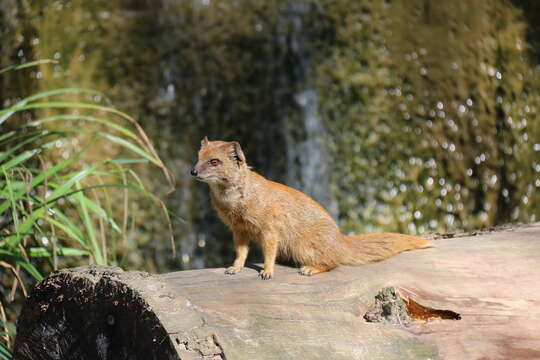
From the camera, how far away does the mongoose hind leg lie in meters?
2.66

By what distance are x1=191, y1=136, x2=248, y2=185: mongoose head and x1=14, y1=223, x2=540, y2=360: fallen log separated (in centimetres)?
41

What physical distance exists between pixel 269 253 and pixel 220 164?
0.40 meters

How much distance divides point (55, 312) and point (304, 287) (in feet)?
2.70

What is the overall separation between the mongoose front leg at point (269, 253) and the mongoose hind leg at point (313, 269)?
0.37 feet

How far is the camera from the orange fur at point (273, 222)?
2830 mm

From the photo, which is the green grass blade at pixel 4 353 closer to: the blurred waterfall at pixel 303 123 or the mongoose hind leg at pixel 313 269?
the mongoose hind leg at pixel 313 269

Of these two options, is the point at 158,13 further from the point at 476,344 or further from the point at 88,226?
the point at 476,344

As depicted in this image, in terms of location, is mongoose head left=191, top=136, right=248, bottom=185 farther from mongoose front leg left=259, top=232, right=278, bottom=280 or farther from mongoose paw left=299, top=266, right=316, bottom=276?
mongoose paw left=299, top=266, right=316, bottom=276

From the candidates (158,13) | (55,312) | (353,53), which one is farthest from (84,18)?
(55,312)

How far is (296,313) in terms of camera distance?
2291 mm

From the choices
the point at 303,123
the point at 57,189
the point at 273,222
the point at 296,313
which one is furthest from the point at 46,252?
the point at 303,123

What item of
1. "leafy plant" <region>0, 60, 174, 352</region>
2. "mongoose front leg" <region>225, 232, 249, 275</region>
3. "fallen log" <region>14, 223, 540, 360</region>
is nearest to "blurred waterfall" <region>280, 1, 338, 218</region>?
"leafy plant" <region>0, 60, 174, 352</region>

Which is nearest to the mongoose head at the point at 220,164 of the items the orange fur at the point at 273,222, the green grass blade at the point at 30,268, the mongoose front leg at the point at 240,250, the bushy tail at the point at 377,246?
the orange fur at the point at 273,222

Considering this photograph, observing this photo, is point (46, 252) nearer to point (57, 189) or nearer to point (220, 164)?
point (57, 189)
